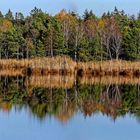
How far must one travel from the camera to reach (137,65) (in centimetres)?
3672

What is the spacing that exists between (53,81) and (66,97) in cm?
776

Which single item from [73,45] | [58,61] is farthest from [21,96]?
[73,45]

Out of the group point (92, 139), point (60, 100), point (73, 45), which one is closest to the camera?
point (92, 139)

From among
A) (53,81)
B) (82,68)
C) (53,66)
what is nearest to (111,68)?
(82,68)

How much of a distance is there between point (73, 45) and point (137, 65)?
15374mm

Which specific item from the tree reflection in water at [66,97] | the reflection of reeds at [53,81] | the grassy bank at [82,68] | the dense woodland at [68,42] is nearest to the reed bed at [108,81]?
the tree reflection in water at [66,97]

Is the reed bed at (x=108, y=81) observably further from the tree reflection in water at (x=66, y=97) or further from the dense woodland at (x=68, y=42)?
the dense woodland at (x=68, y=42)

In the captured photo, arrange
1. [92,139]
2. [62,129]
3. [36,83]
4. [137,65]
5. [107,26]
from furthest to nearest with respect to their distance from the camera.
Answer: [107,26]
[137,65]
[36,83]
[62,129]
[92,139]

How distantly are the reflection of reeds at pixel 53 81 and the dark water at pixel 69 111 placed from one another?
6 centimetres

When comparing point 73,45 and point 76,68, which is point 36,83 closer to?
point 76,68

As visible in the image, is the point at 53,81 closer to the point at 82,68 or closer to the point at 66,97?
the point at 82,68

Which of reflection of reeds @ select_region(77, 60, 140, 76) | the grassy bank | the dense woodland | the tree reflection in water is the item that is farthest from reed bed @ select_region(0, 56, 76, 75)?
the dense woodland

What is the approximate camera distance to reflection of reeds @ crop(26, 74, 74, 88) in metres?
28.9

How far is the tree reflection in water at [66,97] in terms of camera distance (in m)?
18.6
